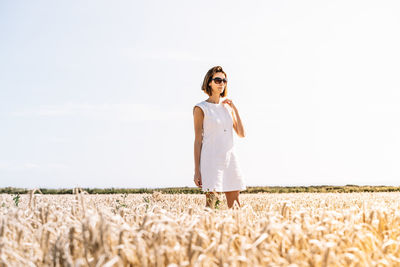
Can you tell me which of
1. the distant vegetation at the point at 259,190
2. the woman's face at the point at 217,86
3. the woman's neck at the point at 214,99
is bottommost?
the distant vegetation at the point at 259,190

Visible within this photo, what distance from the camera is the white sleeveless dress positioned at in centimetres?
599

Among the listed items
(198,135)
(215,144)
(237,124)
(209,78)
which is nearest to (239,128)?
(237,124)

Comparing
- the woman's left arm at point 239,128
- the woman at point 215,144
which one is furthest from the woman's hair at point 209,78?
the woman's left arm at point 239,128

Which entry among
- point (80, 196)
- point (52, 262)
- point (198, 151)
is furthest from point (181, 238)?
point (198, 151)

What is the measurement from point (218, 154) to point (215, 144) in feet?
0.48

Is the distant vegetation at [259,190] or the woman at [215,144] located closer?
the woman at [215,144]

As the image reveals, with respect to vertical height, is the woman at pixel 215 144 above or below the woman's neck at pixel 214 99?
below

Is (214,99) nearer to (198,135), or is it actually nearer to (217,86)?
(217,86)

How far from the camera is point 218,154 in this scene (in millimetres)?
6059

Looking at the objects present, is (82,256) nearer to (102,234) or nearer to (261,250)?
(102,234)

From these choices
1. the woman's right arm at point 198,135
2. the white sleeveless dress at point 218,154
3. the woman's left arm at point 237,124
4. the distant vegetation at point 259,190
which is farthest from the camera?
the distant vegetation at point 259,190

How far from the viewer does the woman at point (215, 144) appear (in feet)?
19.7

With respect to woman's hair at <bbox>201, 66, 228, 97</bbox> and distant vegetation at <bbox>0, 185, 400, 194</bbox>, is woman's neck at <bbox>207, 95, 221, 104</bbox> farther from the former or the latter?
distant vegetation at <bbox>0, 185, 400, 194</bbox>

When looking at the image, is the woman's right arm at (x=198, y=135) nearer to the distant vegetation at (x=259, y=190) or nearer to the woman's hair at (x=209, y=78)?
the woman's hair at (x=209, y=78)
